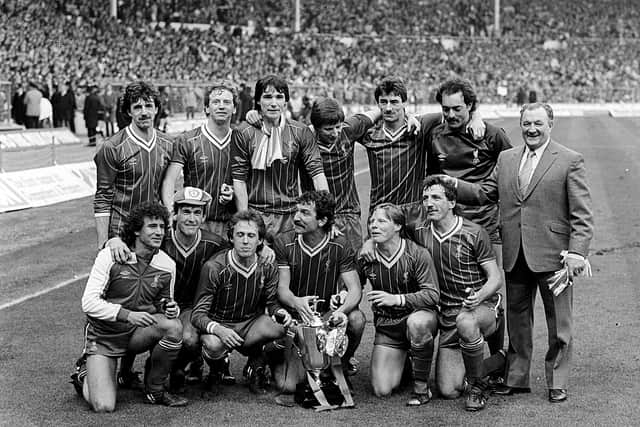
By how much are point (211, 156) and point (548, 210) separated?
2.45m

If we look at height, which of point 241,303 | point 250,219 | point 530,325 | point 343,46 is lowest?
point 530,325

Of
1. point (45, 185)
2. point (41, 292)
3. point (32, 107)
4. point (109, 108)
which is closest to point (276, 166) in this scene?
point (41, 292)

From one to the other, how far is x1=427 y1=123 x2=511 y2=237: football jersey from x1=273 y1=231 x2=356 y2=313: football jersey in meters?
1.02

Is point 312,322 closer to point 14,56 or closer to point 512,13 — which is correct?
point 14,56

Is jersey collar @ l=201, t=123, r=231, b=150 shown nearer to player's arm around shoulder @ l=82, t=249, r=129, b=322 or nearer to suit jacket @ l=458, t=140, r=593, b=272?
player's arm around shoulder @ l=82, t=249, r=129, b=322

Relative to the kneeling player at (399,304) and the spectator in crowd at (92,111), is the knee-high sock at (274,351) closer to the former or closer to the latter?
the kneeling player at (399,304)

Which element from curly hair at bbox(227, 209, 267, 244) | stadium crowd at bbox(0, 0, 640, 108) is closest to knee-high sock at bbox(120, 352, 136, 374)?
curly hair at bbox(227, 209, 267, 244)

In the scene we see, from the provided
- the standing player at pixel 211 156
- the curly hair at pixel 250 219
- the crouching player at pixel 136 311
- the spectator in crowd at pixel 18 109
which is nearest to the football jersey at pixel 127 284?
the crouching player at pixel 136 311

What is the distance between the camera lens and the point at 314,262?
22.1 feet

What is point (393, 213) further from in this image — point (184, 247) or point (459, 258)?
point (184, 247)

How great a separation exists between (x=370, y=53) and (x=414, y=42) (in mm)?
4575

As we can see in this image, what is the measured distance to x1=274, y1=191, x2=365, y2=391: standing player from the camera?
21.7 ft

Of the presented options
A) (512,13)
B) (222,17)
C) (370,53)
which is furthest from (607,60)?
(222,17)

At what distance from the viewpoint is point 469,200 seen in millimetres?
6816
